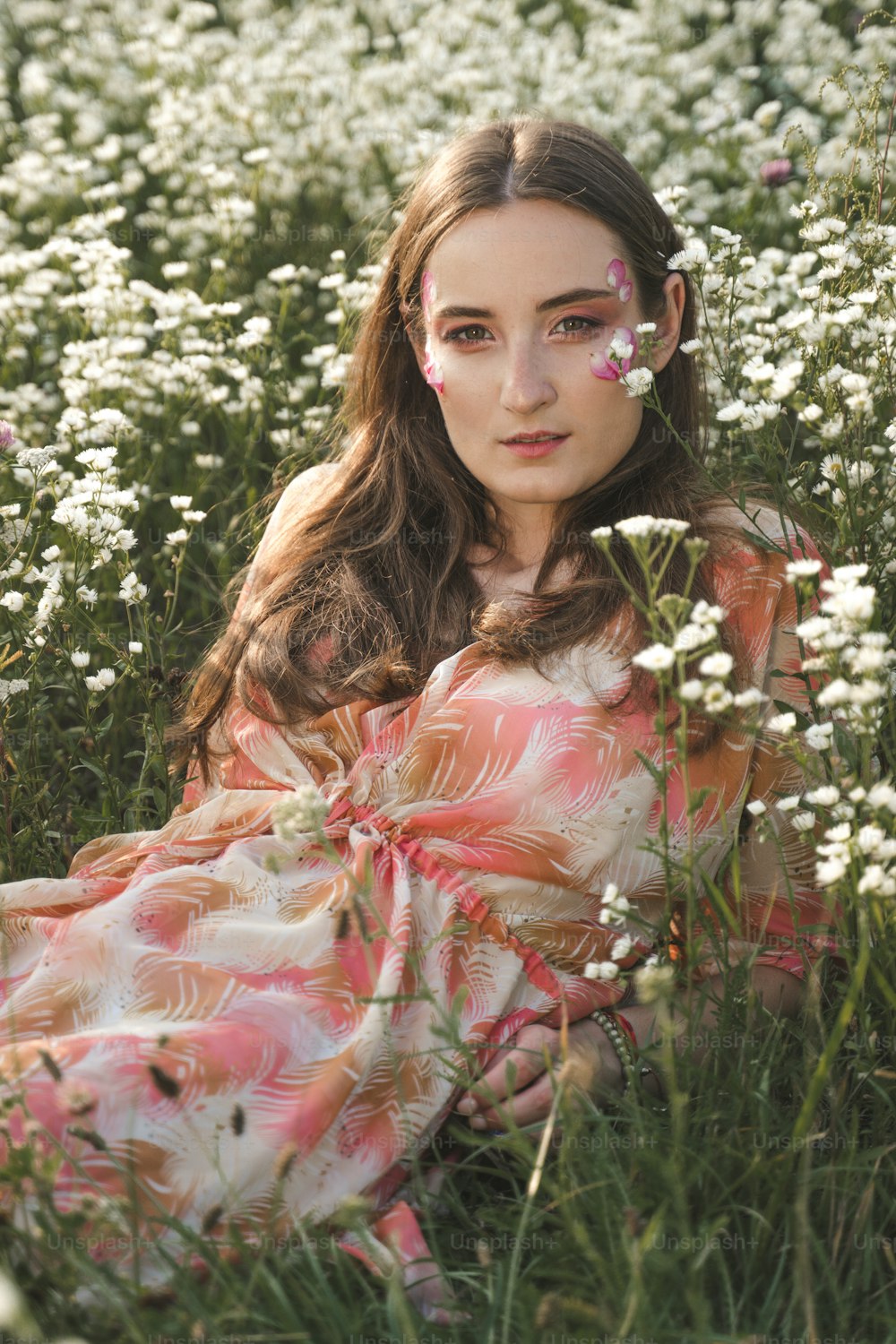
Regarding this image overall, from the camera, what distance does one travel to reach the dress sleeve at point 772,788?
2.27 metres

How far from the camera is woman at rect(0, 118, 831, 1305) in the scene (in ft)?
6.24

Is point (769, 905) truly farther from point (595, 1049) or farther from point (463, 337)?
point (463, 337)

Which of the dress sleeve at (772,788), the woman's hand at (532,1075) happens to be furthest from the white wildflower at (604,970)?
the dress sleeve at (772,788)

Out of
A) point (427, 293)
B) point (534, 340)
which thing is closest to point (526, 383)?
point (534, 340)

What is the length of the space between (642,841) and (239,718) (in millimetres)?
791

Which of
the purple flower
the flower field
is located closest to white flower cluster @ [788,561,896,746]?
the flower field

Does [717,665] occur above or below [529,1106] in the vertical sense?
above

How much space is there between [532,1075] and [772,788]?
1.95ft

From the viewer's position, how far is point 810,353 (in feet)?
8.02

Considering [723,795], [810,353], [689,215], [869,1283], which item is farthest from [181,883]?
[689,215]

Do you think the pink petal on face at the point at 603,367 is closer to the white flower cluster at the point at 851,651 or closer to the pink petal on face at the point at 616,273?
the pink petal on face at the point at 616,273

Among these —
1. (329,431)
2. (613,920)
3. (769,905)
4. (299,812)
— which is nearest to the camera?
(299,812)

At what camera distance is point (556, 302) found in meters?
2.37

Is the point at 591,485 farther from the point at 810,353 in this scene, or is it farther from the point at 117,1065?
the point at 117,1065
